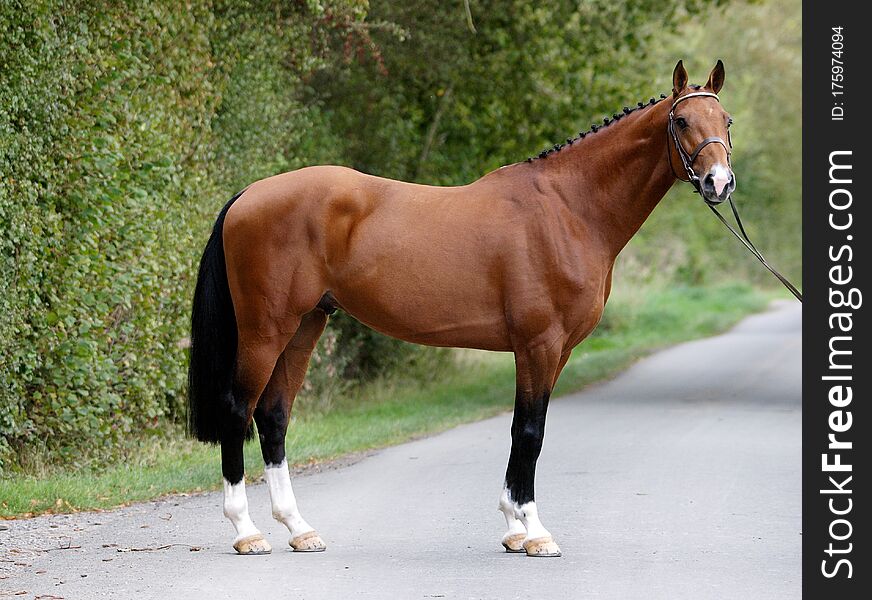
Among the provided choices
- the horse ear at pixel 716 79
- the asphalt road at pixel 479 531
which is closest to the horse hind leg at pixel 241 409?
the asphalt road at pixel 479 531

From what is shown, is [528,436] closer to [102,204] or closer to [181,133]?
[102,204]

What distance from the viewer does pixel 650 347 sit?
875 inches

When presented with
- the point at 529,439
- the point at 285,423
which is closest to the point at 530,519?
the point at 529,439

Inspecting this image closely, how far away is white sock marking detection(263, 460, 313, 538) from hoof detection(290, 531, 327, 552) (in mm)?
24

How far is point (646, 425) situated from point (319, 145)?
15.7ft

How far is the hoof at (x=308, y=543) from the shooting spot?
22.4 ft

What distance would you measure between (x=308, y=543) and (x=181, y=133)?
16.5ft

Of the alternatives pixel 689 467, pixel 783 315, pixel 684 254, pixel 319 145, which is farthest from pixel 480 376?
pixel 684 254

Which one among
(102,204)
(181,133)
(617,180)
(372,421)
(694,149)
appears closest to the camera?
(694,149)

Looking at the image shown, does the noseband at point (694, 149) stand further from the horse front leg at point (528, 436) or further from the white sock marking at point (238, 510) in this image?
the white sock marking at point (238, 510)

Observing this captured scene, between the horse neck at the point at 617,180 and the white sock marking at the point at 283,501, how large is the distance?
6.94ft

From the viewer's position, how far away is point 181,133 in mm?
10805

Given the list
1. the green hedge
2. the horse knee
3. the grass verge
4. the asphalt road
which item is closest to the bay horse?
the horse knee

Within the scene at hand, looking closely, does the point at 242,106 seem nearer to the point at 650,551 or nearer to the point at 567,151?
the point at 567,151
